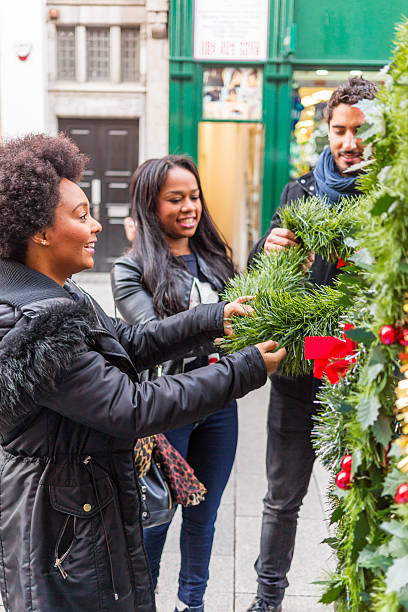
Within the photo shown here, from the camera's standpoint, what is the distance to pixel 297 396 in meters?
2.48

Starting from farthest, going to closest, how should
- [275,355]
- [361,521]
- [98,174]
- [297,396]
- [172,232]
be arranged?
[98,174], [172,232], [297,396], [275,355], [361,521]

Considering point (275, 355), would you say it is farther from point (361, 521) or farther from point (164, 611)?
point (164, 611)

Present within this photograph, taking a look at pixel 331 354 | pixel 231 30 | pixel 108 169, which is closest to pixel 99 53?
pixel 108 169

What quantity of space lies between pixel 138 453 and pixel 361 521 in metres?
1.18

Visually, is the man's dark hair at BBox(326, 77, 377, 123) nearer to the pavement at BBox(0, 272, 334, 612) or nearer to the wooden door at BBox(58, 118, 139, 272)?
the pavement at BBox(0, 272, 334, 612)

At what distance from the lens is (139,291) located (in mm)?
2607

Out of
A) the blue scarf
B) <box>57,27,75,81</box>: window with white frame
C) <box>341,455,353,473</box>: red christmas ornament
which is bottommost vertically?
<box>341,455,353,473</box>: red christmas ornament

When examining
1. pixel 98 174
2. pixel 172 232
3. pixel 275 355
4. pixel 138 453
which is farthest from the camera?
pixel 98 174

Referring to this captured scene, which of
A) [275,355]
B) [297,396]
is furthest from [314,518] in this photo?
[275,355]

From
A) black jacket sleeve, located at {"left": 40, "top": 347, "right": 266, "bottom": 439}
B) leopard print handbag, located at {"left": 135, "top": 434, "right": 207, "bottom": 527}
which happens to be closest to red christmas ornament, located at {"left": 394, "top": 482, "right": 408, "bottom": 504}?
black jacket sleeve, located at {"left": 40, "top": 347, "right": 266, "bottom": 439}

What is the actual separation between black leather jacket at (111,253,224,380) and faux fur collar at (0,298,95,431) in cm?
94

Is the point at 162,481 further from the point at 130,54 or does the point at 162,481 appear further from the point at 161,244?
the point at 130,54

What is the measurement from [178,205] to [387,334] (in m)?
1.73

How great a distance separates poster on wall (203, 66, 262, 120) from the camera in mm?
5875
